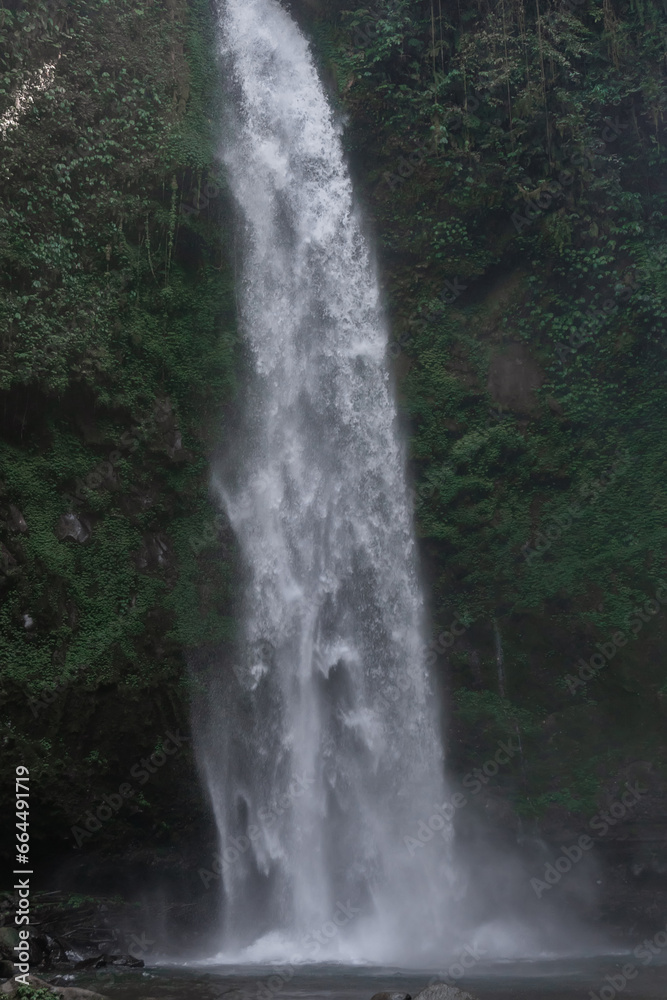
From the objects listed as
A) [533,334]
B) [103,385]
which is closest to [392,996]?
[103,385]

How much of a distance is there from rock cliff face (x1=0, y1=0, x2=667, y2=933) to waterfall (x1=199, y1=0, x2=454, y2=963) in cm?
47

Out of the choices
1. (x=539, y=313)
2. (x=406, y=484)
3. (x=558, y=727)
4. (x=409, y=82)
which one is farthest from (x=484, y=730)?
(x=409, y=82)

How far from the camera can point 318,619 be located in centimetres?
1324

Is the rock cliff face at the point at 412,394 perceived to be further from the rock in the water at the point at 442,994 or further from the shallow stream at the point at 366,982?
the rock in the water at the point at 442,994

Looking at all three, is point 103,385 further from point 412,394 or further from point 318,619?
point 412,394

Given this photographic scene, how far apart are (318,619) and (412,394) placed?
14.3ft

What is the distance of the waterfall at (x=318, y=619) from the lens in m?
12.3

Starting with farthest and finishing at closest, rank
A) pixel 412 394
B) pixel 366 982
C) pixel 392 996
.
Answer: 1. pixel 412 394
2. pixel 366 982
3. pixel 392 996

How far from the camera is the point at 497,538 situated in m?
14.1

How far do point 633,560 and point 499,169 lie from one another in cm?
735

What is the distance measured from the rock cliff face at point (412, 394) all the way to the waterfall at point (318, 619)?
0.47m

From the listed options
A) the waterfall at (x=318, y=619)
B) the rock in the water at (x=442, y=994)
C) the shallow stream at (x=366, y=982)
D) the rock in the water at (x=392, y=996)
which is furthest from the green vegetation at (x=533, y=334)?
the rock in the water at (x=442, y=994)

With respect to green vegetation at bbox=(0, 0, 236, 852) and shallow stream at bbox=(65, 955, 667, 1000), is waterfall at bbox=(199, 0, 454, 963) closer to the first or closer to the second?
green vegetation at bbox=(0, 0, 236, 852)

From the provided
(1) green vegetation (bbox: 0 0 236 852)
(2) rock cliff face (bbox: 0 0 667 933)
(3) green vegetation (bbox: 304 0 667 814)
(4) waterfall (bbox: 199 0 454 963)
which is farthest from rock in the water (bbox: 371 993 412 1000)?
(1) green vegetation (bbox: 0 0 236 852)
